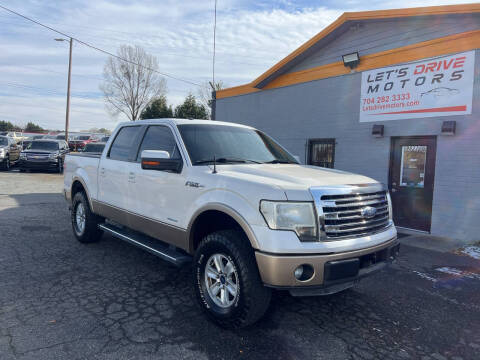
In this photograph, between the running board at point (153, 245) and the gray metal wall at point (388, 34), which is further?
the gray metal wall at point (388, 34)

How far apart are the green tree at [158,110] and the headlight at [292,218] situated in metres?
32.5

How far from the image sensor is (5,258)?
5168mm

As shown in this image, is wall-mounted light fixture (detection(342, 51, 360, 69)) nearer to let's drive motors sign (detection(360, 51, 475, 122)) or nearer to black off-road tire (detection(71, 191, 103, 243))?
let's drive motors sign (detection(360, 51, 475, 122))

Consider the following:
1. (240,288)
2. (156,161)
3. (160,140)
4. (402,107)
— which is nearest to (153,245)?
(156,161)

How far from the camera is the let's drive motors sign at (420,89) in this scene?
7656mm

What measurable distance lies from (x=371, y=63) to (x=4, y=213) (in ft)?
31.6

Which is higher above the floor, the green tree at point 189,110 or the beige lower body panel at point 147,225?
the green tree at point 189,110

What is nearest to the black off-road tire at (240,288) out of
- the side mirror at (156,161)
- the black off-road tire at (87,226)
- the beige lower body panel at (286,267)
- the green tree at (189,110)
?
the beige lower body panel at (286,267)

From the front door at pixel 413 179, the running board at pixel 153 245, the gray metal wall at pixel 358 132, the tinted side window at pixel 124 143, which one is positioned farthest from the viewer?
the front door at pixel 413 179

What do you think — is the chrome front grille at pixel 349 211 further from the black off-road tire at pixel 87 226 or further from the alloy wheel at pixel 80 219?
the alloy wheel at pixel 80 219

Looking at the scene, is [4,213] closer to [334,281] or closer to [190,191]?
[190,191]

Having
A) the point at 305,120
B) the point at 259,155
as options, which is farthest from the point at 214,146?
the point at 305,120

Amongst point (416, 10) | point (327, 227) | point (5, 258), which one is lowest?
point (5, 258)

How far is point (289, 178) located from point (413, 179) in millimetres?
6520
